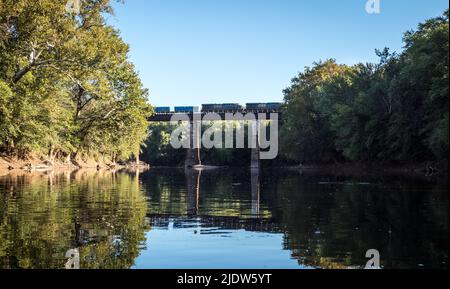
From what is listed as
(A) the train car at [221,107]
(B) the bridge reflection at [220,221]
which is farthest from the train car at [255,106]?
(B) the bridge reflection at [220,221]

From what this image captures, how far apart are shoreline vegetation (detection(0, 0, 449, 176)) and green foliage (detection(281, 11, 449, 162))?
162 millimetres

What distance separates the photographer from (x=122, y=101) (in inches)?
2778

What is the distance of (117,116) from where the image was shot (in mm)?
71750

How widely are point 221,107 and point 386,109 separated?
2657 inches

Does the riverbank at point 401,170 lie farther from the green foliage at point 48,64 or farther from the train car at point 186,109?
the train car at point 186,109

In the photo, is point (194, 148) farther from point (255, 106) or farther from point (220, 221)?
point (220, 221)

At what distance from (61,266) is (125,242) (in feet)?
9.80

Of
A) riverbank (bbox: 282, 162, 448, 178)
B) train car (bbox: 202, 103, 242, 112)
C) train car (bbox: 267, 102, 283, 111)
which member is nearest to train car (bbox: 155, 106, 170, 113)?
train car (bbox: 202, 103, 242, 112)

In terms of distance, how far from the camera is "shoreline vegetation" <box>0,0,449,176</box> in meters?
47.2

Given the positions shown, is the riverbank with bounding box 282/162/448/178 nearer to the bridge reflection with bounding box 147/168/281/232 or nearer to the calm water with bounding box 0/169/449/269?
the calm water with bounding box 0/169/449/269

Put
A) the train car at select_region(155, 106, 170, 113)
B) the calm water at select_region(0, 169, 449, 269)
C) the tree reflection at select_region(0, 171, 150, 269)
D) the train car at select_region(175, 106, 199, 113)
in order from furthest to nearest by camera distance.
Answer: the train car at select_region(155, 106, 170, 113) < the train car at select_region(175, 106, 199, 113) < the calm water at select_region(0, 169, 449, 269) < the tree reflection at select_region(0, 171, 150, 269)

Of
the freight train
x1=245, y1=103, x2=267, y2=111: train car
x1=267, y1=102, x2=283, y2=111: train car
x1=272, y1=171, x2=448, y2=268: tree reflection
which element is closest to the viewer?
x1=272, y1=171, x2=448, y2=268: tree reflection

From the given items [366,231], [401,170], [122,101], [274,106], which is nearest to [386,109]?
[401,170]

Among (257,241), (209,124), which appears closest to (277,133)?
(209,124)
